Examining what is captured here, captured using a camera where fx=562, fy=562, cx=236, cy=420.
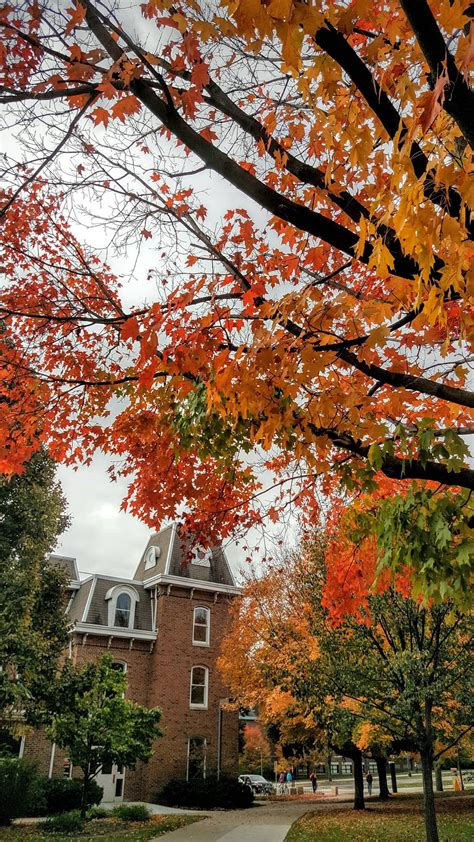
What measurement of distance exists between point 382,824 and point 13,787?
9885 millimetres

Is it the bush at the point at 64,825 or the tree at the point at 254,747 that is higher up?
the bush at the point at 64,825

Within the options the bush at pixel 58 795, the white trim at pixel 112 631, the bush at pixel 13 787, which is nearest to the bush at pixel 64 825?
the bush at pixel 13 787

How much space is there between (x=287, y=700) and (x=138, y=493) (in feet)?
42.3

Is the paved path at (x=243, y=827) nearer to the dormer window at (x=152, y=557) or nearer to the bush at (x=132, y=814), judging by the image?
the bush at (x=132, y=814)

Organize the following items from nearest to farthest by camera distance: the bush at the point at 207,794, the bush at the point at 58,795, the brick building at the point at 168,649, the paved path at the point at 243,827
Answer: the paved path at the point at 243,827
the bush at the point at 58,795
the bush at the point at 207,794
the brick building at the point at 168,649

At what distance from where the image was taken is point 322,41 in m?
2.68

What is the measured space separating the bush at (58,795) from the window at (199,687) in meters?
6.98

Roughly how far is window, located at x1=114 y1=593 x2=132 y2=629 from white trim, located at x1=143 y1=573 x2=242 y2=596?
1.37 m

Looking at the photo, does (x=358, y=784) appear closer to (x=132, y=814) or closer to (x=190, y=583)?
(x=132, y=814)

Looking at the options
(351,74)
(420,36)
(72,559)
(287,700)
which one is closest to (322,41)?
(351,74)

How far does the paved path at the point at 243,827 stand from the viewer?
1325cm

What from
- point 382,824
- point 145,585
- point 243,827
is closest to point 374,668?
point 382,824

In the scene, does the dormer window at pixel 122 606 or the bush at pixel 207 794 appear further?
the dormer window at pixel 122 606

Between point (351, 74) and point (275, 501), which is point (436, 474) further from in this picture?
point (275, 501)
